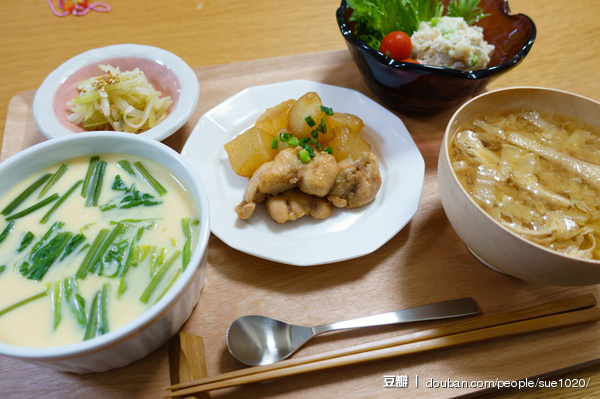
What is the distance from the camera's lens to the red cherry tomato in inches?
81.3

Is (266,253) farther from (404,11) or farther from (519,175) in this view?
(404,11)

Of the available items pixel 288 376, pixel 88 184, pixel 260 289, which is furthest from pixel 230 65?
pixel 288 376

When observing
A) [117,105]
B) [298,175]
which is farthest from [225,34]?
[298,175]

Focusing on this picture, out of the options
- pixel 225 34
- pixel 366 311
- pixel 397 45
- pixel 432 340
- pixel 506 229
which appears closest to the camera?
pixel 506 229

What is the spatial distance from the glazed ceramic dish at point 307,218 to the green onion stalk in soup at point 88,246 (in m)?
0.27

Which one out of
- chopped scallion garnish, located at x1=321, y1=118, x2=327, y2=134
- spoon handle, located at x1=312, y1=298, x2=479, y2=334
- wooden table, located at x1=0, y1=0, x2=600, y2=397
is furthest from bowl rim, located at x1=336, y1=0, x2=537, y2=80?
spoon handle, located at x1=312, y1=298, x2=479, y2=334

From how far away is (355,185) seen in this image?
1688 millimetres

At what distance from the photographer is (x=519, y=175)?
1.46 m

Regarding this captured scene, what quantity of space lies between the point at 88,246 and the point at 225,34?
171cm

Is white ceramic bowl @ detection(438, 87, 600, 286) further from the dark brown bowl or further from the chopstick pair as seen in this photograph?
Result: the dark brown bowl

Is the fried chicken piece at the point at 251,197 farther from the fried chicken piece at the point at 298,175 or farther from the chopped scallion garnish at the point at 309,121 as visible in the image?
the chopped scallion garnish at the point at 309,121

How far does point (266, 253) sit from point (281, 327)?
27cm

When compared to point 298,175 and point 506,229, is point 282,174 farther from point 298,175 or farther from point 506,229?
point 506,229

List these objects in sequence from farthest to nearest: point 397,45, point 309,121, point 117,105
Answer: point 397,45 → point 117,105 → point 309,121
